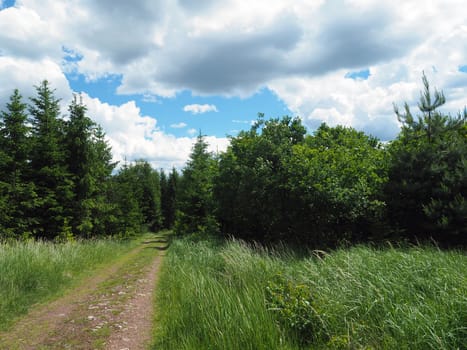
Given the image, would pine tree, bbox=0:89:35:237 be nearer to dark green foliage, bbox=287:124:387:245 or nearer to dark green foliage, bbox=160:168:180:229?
dark green foliage, bbox=287:124:387:245

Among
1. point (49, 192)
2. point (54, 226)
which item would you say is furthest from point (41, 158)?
point (54, 226)

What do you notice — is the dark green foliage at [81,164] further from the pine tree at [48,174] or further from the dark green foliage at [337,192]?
the dark green foliage at [337,192]

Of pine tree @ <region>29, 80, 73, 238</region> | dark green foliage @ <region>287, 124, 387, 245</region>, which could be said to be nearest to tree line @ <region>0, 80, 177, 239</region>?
pine tree @ <region>29, 80, 73, 238</region>

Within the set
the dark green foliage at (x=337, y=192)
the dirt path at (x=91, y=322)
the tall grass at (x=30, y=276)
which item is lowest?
the dirt path at (x=91, y=322)

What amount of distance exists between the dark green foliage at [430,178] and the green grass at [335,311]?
15.3 ft

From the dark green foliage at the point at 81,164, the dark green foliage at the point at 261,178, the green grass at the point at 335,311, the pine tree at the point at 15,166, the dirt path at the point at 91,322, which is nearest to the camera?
the green grass at the point at 335,311

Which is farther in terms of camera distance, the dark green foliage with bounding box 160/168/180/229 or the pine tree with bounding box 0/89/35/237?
the dark green foliage with bounding box 160/168/180/229

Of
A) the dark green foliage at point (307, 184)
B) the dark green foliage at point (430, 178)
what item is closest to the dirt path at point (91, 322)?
the dark green foliage at point (307, 184)

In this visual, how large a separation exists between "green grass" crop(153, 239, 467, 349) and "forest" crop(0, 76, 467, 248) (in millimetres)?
5483

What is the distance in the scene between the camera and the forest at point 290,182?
1109cm

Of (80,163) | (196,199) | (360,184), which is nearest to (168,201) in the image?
(196,199)

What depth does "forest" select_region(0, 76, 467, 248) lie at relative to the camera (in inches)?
436

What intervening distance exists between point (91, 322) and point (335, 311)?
4.56m

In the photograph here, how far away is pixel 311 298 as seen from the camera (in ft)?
15.7
